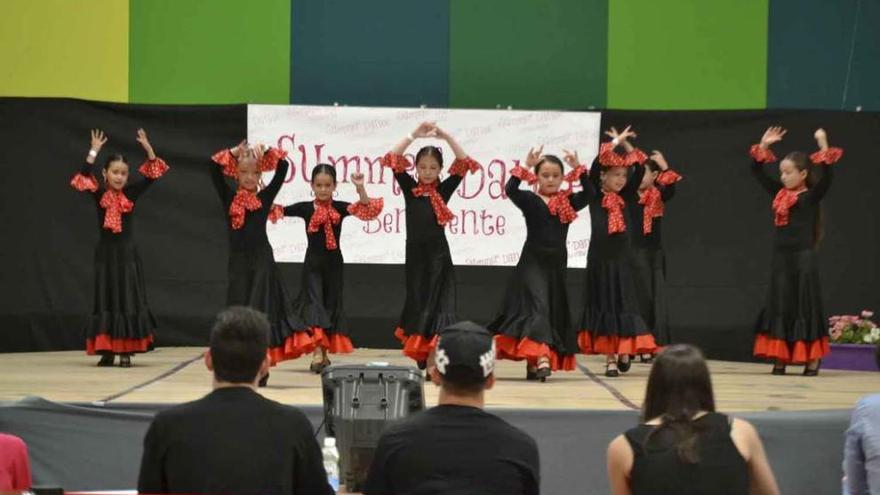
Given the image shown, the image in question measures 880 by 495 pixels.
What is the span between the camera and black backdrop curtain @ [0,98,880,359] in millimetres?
11211

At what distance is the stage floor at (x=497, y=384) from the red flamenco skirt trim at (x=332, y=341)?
0.83 ft

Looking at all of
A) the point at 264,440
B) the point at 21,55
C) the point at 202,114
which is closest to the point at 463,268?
the point at 202,114

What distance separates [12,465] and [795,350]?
6.37m

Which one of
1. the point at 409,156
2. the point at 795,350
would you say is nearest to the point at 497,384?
the point at 795,350

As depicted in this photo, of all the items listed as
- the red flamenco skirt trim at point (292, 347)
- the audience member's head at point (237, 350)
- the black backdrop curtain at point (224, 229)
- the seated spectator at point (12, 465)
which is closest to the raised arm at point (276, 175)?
the red flamenco skirt trim at point (292, 347)

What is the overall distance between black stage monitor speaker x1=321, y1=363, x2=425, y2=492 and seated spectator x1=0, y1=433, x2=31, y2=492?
1064mm

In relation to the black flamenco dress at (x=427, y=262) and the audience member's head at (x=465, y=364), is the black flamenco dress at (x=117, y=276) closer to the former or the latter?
the black flamenco dress at (x=427, y=262)

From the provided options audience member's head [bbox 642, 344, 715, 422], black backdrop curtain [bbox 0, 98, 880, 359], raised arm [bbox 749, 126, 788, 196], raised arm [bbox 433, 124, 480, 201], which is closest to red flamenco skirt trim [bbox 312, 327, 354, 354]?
raised arm [bbox 433, 124, 480, 201]

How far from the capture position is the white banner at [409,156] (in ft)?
36.3

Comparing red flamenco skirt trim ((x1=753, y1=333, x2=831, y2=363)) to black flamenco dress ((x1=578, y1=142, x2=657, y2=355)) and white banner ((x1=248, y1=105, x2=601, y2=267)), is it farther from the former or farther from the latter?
white banner ((x1=248, y1=105, x2=601, y2=267))

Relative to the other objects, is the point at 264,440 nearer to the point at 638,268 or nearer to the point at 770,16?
the point at 638,268

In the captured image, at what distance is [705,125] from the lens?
37.1 ft

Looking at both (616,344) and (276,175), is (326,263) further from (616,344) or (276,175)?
(616,344)

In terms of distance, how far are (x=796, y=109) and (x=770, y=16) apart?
0.94 meters
